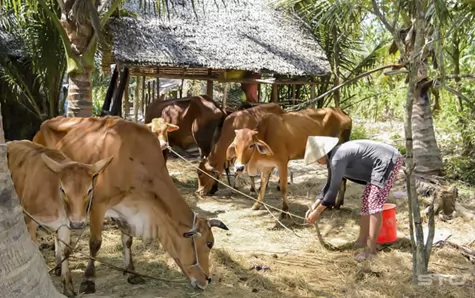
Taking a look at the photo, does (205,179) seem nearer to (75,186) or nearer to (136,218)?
(136,218)

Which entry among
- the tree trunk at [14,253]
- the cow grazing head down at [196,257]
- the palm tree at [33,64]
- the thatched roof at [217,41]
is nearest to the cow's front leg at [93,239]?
the cow grazing head down at [196,257]

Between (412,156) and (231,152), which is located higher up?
(412,156)

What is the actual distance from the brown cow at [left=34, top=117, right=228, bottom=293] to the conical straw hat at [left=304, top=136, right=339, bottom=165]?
1362 millimetres

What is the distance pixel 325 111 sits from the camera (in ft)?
26.9

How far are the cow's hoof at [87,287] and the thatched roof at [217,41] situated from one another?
6.24 metres

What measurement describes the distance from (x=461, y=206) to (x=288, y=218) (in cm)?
242

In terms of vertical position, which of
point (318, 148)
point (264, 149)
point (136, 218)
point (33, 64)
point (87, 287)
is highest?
point (33, 64)

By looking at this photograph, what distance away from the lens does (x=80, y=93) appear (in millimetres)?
7406

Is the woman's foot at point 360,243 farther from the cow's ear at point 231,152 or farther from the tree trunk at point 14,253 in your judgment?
the tree trunk at point 14,253

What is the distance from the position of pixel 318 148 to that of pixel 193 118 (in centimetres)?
466

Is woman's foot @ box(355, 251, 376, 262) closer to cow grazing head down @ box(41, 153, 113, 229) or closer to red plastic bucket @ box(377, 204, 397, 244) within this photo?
red plastic bucket @ box(377, 204, 397, 244)

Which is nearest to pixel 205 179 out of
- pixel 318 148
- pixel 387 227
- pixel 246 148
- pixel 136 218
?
pixel 246 148

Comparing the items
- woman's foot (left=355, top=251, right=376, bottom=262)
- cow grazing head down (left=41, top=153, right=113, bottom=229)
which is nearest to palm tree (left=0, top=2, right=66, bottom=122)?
cow grazing head down (left=41, top=153, right=113, bottom=229)

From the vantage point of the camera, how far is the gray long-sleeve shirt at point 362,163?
529cm
